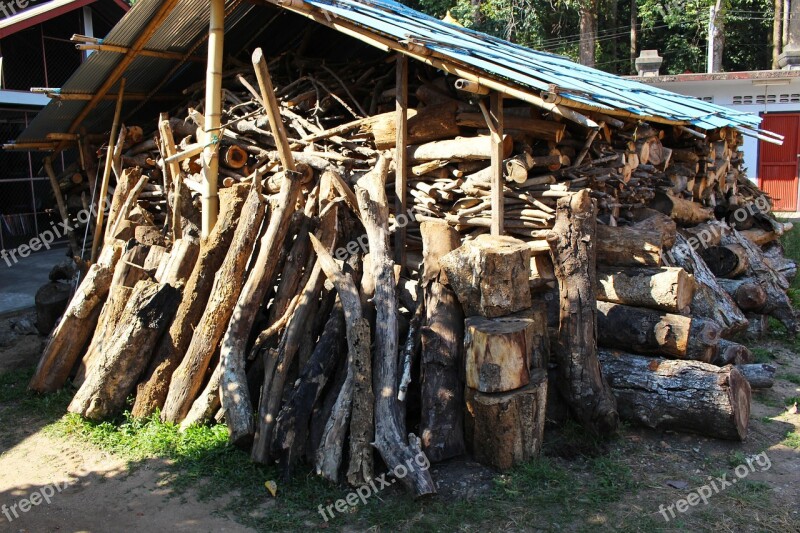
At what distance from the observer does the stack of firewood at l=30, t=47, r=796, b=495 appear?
5.79 m

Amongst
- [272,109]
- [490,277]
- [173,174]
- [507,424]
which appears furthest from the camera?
[173,174]

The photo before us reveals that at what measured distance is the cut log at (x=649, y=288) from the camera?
684 cm

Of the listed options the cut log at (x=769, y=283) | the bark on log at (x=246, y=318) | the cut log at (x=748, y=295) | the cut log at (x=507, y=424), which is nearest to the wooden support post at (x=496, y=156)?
the bark on log at (x=246, y=318)

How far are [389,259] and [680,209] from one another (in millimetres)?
4877

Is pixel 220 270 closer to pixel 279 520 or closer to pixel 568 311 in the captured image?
pixel 279 520

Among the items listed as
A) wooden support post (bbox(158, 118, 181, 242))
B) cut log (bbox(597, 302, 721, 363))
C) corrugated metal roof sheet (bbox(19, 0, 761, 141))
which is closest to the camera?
cut log (bbox(597, 302, 721, 363))

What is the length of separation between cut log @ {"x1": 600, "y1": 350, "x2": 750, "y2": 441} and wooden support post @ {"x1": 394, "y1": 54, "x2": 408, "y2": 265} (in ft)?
9.67

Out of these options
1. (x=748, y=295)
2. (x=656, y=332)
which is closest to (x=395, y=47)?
(x=656, y=332)

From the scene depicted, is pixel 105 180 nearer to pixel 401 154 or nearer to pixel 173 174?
pixel 173 174

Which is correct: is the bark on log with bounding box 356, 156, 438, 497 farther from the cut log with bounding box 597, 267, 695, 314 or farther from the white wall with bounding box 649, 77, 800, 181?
the white wall with bounding box 649, 77, 800, 181

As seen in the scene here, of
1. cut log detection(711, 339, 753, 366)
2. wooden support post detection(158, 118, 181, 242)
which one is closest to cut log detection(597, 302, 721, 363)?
cut log detection(711, 339, 753, 366)

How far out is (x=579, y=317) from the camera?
6.30m

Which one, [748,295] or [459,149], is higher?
[459,149]

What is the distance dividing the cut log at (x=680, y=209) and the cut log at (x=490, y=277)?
166 inches
